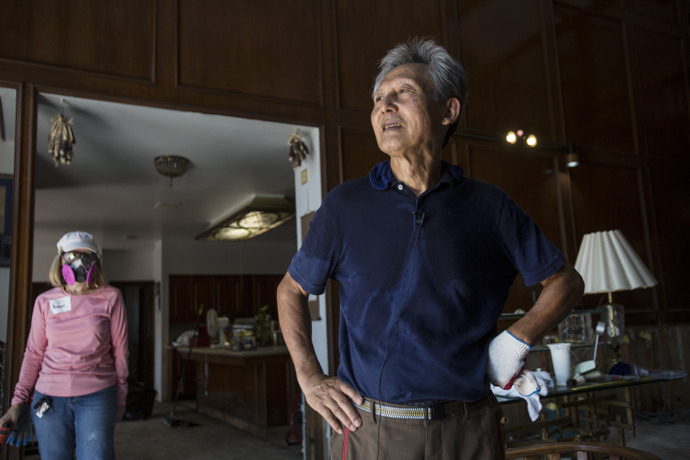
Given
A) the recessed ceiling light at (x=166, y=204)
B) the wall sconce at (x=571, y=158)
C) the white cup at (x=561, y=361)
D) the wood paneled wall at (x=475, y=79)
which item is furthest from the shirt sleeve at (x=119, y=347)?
the recessed ceiling light at (x=166, y=204)

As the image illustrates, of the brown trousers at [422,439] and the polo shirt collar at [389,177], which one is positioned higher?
the polo shirt collar at [389,177]

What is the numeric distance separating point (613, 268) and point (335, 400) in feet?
9.13

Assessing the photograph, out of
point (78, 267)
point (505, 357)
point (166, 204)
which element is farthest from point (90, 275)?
point (166, 204)

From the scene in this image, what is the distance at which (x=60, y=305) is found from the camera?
8.29ft

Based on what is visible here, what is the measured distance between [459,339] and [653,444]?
152 inches

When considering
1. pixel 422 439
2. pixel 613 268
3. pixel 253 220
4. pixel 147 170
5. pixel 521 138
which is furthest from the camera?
pixel 253 220

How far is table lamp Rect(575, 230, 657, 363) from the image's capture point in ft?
10.6

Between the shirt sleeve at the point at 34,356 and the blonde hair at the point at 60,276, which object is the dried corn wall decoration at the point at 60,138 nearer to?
the blonde hair at the point at 60,276

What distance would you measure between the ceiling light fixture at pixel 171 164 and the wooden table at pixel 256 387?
6.20 feet

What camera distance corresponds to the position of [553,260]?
1.19m

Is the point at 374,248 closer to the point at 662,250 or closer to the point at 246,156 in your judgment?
the point at 246,156

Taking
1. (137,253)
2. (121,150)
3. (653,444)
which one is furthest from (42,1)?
(137,253)

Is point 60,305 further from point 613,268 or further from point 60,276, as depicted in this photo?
point 613,268

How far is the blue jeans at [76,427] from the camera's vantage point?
237 centimetres
